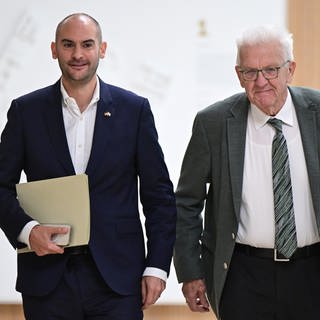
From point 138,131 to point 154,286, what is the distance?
55 centimetres

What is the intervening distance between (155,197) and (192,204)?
0.23 m

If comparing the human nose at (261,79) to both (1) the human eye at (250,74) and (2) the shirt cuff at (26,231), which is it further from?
(2) the shirt cuff at (26,231)

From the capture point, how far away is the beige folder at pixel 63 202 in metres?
2.66

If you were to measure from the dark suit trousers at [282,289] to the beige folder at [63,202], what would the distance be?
0.62 metres

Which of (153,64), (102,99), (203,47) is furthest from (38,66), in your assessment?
(102,99)

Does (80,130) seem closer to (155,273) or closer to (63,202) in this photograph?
(63,202)

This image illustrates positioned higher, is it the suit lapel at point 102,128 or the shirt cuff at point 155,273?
the suit lapel at point 102,128

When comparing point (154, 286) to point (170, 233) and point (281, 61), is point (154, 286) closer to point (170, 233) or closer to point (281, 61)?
point (170, 233)

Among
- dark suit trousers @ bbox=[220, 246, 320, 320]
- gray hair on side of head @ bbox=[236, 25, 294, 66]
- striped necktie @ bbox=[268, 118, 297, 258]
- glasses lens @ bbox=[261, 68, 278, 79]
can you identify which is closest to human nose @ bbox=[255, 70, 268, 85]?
glasses lens @ bbox=[261, 68, 278, 79]

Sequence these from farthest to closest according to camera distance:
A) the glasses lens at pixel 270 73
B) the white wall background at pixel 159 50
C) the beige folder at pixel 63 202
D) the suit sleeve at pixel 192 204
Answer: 1. the white wall background at pixel 159 50
2. the suit sleeve at pixel 192 204
3. the glasses lens at pixel 270 73
4. the beige folder at pixel 63 202

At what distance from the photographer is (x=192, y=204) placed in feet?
9.89

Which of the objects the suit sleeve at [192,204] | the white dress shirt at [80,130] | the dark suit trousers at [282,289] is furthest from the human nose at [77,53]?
the dark suit trousers at [282,289]

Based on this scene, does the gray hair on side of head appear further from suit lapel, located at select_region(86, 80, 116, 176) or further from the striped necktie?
suit lapel, located at select_region(86, 80, 116, 176)

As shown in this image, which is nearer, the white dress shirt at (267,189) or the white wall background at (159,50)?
the white dress shirt at (267,189)
